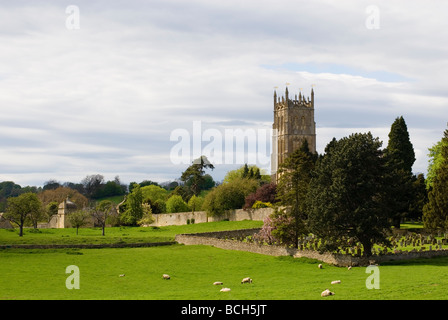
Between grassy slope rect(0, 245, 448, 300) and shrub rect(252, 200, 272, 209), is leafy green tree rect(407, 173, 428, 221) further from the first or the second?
grassy slope rect(0, 245, 448, 300)

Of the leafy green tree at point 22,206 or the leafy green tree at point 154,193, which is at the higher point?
the leafy green tree at point 154,193

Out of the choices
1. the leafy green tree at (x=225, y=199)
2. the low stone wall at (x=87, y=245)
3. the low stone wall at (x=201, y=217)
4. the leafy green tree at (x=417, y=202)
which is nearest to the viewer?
the low stone wall at (x=87, y=245)

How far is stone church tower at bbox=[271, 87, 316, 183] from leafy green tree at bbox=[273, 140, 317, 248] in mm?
82409

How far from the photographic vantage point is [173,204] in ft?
424

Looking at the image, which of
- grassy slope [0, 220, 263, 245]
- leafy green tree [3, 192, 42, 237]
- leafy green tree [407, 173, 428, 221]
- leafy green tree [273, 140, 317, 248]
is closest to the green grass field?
leafy green tree [273, 140, 317, 248]

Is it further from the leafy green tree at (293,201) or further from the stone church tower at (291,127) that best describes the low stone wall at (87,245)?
the stone church tower at (291,127)

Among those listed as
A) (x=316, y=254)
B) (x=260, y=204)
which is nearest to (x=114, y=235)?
(x=260, y=204)

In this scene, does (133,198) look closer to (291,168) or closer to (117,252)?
(117,252)

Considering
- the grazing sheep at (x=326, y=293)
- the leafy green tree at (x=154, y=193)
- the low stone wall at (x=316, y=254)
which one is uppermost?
the leafy green tree at (x=154, y=193)

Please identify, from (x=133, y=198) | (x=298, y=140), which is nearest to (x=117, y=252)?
(x=133, y=198)

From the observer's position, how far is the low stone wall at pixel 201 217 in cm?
9903

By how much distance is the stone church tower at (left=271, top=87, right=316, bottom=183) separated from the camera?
475 ft

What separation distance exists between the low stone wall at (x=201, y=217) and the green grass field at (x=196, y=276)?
33.5m

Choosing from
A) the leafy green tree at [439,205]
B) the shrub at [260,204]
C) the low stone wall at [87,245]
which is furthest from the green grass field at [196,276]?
the shrub at [260,204]
